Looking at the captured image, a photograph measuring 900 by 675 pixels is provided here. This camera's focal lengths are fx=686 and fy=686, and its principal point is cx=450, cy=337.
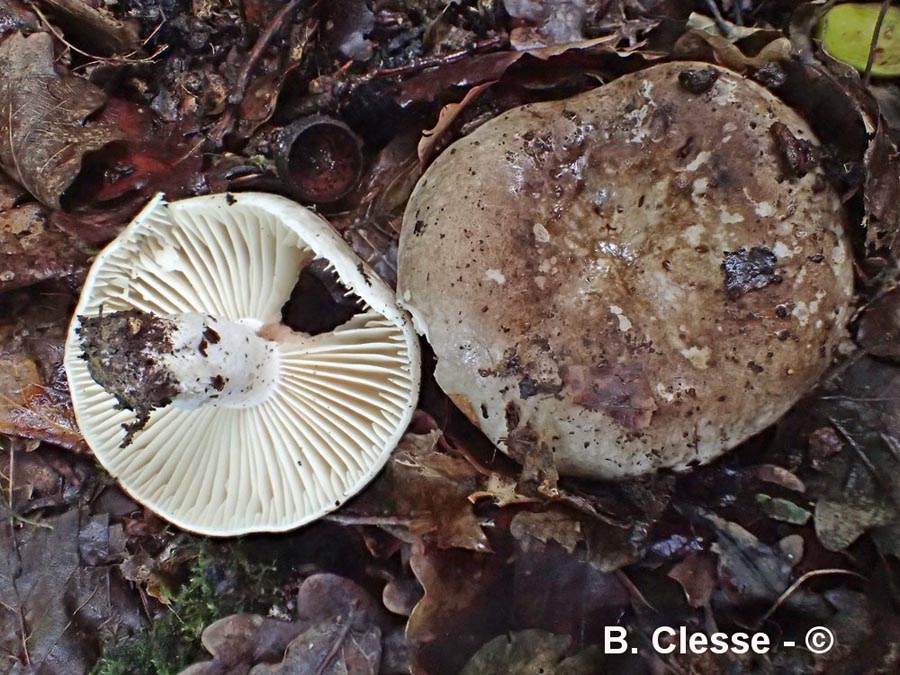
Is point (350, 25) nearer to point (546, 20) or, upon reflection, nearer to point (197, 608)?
point (546, 20)

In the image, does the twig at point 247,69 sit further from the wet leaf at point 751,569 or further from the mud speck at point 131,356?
the wet leaf at point 751,569

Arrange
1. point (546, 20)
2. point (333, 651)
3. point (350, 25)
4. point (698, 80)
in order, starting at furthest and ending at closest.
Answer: point (350, 25) → point (546, 20) → point (333, 651) → point (698, 80)

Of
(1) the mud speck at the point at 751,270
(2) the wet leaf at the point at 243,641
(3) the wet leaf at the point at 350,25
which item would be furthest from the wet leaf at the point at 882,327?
(2) the wet leaf at the point at 243,641

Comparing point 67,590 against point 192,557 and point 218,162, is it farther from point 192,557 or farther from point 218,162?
point 218,162

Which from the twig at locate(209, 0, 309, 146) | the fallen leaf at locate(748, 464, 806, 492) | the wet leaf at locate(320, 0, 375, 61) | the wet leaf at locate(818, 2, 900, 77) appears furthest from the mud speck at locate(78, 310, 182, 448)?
→ the wet leaf at locate(818, 2, 900, 77)

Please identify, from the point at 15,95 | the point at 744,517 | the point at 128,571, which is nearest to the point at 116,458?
the point at 128,571

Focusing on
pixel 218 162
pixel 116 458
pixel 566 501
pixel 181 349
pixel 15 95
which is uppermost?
pixel 15 95

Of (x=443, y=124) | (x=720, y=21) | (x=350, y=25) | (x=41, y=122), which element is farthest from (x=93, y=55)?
(x=720, y=21)
